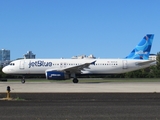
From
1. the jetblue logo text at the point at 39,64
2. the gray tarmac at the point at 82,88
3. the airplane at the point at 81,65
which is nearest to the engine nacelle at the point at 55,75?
the airplane at the point at 81,65

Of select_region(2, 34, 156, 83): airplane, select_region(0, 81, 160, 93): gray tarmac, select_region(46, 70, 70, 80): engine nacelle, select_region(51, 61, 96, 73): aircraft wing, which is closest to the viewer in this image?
select_region(0, 81, 160, 93): gray tarmac

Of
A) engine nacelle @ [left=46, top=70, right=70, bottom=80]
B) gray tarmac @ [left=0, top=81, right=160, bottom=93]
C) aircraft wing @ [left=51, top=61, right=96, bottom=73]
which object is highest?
aircraft wing @ [left=51, top=61, right=96, bottom=73]

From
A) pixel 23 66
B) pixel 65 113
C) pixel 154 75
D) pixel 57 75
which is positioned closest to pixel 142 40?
pixel 57 75

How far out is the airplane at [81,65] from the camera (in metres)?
43.4

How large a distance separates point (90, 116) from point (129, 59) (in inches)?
1371

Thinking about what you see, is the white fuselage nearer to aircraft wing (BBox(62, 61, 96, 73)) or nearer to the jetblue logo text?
the jetblue logo text

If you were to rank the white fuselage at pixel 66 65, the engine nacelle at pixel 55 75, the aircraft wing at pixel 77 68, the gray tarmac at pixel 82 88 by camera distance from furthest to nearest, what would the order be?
the white fuselage at pixel 66 65
the aircraft wing at pixel 77 68
the engine nacelle at pixel 55 75
the gray tarmac at pixel 82 88

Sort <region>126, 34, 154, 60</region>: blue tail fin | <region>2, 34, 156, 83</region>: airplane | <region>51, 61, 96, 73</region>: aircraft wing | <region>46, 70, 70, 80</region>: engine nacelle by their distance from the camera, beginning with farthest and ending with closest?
<region>126, 34, 154, 60</region>: blue tail fin → <region>2, 34, 156, 83</region>: airplane → <region>51, 61, 96, 73</region>: aircraft wing → <region>46, 70, 70, 80</region>: engine nacelle

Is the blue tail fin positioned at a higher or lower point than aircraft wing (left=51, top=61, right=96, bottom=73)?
higher

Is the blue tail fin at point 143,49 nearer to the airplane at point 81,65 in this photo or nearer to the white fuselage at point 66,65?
the airplane at point 81,65

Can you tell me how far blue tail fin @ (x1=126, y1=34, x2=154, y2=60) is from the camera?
46156 millimetres

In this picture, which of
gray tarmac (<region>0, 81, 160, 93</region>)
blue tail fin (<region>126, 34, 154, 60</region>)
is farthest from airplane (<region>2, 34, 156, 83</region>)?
gray tarmac (<region>0, 81, 160, 93</region>)

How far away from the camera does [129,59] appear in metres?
46.1

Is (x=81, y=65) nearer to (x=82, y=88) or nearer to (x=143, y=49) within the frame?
(x=143, y=49)
